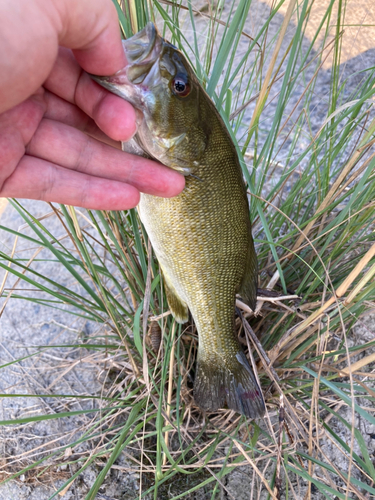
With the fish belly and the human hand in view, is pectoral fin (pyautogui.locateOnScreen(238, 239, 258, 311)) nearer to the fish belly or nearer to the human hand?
the fish belly

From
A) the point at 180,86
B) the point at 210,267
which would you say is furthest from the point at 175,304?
the point at 180,86

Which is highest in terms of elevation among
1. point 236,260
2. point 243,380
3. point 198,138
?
point 198,138

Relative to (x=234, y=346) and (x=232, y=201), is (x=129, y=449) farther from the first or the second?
(x=232, y=201)

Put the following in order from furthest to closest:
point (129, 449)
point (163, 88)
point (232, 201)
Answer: point (129, 449) < point (232, 201) < point (163, 88)

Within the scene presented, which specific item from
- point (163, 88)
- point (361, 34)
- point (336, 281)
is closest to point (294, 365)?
point (336, 281)

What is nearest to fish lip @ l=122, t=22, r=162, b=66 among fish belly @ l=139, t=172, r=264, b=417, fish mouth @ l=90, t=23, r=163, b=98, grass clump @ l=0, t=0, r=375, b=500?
fish mouth @ l=90, t=23, r=163, b=98

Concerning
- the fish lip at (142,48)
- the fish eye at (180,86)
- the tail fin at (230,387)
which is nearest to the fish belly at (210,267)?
the tail fin at (230,387)

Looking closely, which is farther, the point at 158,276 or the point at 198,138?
the point at 158,276
